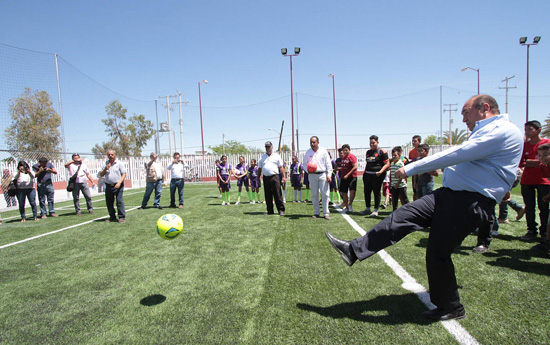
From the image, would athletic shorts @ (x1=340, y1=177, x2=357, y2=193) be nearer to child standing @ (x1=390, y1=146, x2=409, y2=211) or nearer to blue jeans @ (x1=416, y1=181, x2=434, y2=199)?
child standing @ (x1=390, y1=146, x2=409, y2=211)

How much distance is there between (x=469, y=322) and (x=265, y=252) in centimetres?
314

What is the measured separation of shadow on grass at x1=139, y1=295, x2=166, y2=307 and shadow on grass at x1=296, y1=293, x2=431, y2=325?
159 centimetres

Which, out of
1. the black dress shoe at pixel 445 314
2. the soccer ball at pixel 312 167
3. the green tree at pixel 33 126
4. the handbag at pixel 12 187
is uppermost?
the green tree at pixel 33 126

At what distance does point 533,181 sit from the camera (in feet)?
17.6

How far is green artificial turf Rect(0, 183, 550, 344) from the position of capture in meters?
2.69

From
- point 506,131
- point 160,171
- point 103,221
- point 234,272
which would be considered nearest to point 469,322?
point 506,131

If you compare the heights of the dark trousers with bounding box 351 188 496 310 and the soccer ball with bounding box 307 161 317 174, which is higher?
the soccer ball with bounding box 307 161 317 174

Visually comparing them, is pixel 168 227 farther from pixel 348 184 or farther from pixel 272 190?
pixel 348 184

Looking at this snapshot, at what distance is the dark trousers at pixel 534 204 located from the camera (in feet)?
17.2

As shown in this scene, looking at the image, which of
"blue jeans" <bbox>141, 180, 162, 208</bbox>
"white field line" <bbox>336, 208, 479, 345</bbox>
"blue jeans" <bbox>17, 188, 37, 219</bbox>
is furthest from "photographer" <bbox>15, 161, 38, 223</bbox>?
"white field line" <bbox>336, 208, 479, 345</bbox>

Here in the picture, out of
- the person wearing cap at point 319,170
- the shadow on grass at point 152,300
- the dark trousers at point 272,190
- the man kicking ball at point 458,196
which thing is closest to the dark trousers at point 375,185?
the person wearing cap at point 319,170

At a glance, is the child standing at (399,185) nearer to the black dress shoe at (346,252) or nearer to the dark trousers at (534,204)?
the dark trousers at (534,204)

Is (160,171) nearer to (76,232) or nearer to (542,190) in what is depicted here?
(76,232)

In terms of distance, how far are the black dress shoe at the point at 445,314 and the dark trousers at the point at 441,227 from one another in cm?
5
